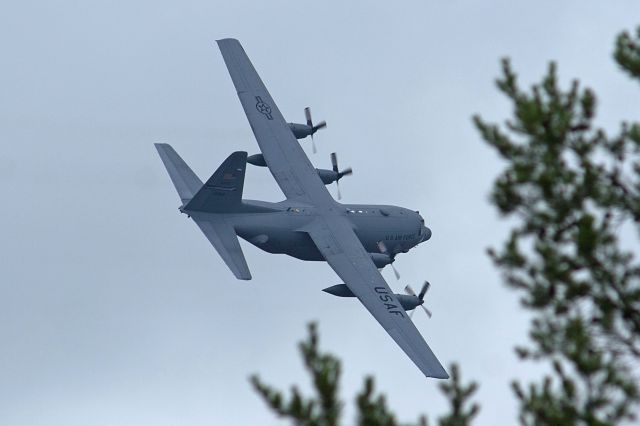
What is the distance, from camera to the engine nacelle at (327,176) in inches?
3418

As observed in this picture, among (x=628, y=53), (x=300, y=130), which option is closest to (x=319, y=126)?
(x=300, y=130)

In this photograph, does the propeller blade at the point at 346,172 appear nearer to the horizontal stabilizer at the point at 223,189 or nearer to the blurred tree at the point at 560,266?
the horizontal stabilizer at the point at 223,189

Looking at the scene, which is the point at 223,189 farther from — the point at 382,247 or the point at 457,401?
the point at 457,401

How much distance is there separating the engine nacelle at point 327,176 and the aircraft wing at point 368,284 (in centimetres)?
509

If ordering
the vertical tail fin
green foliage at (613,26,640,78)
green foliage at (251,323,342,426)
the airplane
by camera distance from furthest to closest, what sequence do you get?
the vertical tail fin, the airplane, green foliage at (613,26,640,78), green foliage at (251,323,342,426)

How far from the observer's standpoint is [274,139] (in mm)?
86188

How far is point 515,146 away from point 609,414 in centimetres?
727

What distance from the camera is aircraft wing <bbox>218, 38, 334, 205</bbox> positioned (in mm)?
83938

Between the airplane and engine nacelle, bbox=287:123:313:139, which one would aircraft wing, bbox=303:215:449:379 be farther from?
engine nacelle, bbox=287:123:313:139

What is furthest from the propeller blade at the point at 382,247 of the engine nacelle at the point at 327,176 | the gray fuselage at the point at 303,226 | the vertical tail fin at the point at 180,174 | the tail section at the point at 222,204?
the vertical tail fin at the point at 180,174

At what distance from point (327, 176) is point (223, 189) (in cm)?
1097

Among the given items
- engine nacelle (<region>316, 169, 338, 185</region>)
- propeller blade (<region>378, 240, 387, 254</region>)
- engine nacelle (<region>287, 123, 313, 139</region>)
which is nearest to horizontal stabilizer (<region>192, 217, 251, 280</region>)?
propeller blade (<region>378, 240, 387, 254</region>)

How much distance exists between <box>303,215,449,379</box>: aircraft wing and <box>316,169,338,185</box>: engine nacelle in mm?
5092

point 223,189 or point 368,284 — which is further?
point 368,284
